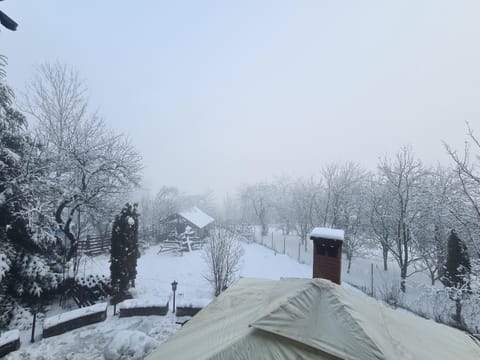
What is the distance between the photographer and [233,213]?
162ft

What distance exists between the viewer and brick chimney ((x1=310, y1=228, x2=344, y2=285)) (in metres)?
4.18

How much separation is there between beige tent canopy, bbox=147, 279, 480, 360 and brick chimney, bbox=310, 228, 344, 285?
182 centimetres

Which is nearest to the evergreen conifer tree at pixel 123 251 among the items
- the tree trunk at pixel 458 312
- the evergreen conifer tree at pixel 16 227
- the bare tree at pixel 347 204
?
the evergreen conifer tree at pixel 16 227

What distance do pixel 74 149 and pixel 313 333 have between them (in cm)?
1052

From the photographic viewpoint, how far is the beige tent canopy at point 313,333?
1594mm

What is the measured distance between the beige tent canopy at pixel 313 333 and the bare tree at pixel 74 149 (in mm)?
8015

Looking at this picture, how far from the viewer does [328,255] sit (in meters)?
4.23

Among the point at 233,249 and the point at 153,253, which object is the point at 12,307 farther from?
the point at 153,253

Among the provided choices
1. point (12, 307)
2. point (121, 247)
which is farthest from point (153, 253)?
point (12, 307)

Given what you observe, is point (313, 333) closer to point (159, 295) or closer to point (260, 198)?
point (159, 295)

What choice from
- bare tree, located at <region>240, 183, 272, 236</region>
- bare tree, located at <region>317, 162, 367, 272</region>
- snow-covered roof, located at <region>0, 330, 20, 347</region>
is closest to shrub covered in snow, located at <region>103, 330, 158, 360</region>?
snow-covered roof, located at <region>0, 330, 20, 347</region>

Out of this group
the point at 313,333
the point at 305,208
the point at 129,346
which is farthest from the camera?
the point at 305,208

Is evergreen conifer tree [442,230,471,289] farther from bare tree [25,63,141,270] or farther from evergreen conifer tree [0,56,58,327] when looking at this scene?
evergreen conifer tree [0,56,58,327]

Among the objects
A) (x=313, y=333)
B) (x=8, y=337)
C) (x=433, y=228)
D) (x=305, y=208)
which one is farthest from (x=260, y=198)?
(x=313, y=333)
